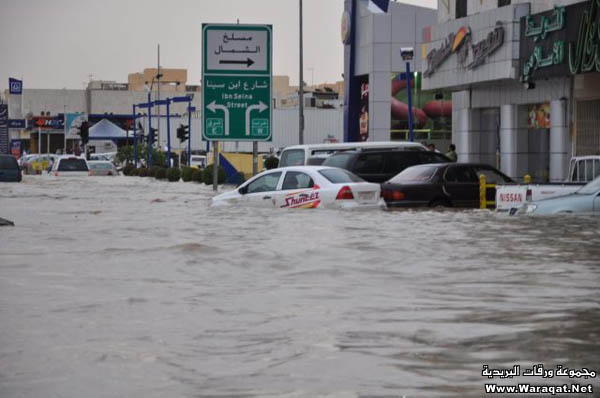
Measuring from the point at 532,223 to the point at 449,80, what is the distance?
2399cm

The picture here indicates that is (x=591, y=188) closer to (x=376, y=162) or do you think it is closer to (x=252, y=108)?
(x=376, y=162)

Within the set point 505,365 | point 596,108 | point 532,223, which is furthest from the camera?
point 596,108

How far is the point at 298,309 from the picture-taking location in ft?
34.4

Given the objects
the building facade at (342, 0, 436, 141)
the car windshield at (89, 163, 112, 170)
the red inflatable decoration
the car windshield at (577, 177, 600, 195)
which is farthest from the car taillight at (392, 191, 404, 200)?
the red inflatable decoration

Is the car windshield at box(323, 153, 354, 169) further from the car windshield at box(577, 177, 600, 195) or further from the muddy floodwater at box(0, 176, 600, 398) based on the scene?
the car windshield at box(577, 177, 600, 195)

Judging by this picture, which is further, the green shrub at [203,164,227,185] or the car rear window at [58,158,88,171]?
the car rear window at [58,158,88,171]

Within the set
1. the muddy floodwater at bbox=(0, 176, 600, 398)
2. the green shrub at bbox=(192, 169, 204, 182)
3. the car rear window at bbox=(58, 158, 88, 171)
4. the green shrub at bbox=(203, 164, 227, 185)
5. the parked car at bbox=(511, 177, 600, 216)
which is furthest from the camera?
the car rear window at bbox=(58, 158, 88, 171)

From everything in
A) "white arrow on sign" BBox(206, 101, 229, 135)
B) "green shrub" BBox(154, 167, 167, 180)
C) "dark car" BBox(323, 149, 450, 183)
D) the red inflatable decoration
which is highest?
the red inflatable decoration

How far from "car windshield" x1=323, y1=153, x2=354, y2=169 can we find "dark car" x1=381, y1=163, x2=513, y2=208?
1.84 m

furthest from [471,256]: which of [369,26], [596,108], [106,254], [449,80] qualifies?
[369,26]

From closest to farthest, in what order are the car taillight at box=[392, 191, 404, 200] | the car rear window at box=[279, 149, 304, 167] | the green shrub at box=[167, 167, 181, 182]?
the car taillight at box=[392, 191, 404, 200] → the car rear window at box=[279, 149, 304, 167] → the green shrub at box=[167, 167, 181, 182]

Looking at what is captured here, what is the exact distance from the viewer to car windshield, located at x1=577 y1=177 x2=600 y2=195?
2097cm

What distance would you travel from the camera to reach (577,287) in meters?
12.1

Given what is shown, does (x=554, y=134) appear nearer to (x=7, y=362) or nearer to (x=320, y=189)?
(x=320, y=189)
